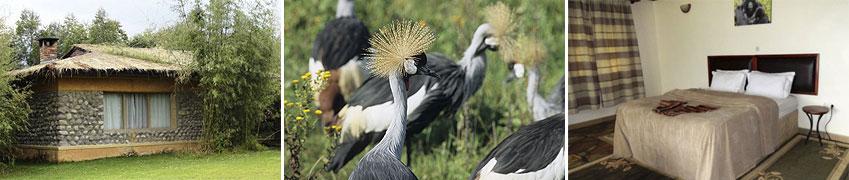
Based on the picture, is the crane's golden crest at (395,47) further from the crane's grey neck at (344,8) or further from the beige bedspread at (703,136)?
the beige bedspread at (703,136)

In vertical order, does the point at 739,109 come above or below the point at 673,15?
below

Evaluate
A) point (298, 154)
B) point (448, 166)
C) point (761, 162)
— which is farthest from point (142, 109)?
point (761, 162)

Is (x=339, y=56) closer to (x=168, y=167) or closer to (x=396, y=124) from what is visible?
(x=396, y=124)

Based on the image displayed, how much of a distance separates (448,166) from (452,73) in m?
0.42

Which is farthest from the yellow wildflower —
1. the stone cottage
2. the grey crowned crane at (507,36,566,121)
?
the stone cottage

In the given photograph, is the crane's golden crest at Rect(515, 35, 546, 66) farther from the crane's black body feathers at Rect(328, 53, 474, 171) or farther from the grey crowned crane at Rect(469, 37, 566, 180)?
the crane's black body feathers at Rect(328, 53, 474, 171)

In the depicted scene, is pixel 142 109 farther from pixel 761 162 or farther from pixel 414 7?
pixel 761 162

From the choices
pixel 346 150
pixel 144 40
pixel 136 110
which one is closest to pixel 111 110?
pixel 136 110

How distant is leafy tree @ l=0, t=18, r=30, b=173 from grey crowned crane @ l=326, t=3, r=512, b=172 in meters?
2.89

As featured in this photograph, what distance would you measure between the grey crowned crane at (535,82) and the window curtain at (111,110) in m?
3.32

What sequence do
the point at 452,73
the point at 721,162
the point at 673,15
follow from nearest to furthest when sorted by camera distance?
the point at 452,73
the point at 721,162
the point at 673,15

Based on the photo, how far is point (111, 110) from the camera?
4.30 metres

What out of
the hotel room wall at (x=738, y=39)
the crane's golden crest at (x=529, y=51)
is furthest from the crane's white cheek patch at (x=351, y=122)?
the hotel room wall at (x=738, y=39)

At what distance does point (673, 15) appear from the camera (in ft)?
16.0
